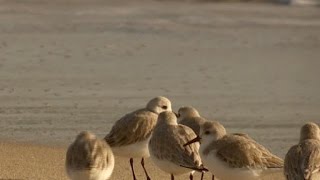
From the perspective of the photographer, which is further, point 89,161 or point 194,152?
point 194,152

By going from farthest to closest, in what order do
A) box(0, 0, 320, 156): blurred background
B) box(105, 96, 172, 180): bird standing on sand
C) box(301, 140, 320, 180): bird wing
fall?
box(0, 0, 320, 156): blurred background, box(105, 96, 172, 180): bird standing on sand, box(301, 140, 320, 180): bird wing

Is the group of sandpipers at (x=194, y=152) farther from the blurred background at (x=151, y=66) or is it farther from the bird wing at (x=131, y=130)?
the blurred background at (x=151, y=66)

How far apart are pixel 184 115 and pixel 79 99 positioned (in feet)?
11.6

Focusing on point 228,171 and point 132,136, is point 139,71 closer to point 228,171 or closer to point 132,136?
point 132,136

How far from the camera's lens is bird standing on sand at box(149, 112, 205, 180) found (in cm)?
939

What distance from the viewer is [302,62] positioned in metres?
17.7

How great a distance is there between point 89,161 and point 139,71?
24.3 ft

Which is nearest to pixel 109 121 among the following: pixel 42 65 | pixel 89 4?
pixel 42 65

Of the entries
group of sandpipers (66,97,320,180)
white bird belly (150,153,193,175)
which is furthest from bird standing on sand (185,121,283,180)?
white bird belly (150,153,193,175)

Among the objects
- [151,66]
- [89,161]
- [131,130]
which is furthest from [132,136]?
[151,66]

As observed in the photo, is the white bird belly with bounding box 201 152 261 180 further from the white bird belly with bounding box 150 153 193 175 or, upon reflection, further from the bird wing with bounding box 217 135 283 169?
the white bird belly with bounding box 150 153 193 175

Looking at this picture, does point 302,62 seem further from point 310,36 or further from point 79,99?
point 79,99

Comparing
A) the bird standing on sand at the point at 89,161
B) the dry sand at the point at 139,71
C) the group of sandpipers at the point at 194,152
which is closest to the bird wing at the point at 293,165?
the group of sandpipers at the point at 194,152

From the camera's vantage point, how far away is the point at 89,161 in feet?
29.4
